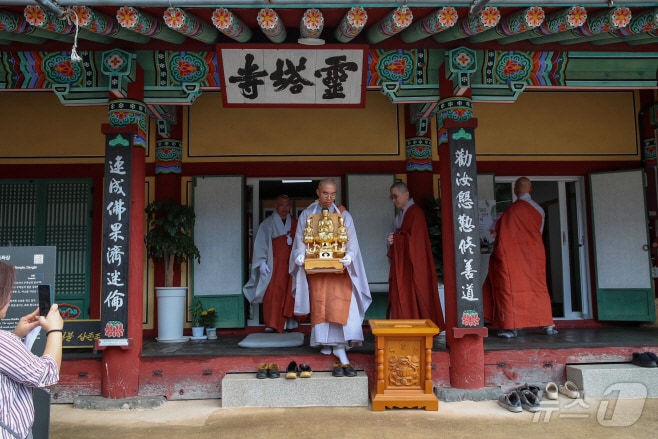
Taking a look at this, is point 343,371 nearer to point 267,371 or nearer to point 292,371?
point 292,371

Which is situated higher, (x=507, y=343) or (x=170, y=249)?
(x=170, y=249)

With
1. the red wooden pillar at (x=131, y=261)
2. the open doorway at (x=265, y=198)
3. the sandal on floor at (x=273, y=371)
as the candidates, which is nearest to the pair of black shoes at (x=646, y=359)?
the sandal on floor at (x=273, y=371)

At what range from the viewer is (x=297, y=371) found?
437cm

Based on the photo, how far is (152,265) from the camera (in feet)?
20.2

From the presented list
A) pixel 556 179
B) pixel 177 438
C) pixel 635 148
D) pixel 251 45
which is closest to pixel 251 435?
pixel 177 438

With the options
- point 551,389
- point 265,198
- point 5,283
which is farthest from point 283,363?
point 5,283

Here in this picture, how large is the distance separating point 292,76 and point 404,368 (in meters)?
2.52

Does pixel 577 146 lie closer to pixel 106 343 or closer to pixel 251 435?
pixel 251 435

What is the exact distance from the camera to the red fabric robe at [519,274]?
17.2 feet

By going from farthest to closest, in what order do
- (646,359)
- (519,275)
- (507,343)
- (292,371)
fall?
(519,275) < (507,343) < (646,359) < (292,371)

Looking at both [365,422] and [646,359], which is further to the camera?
[646,359]

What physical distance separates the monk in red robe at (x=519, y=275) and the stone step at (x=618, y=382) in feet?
2.83

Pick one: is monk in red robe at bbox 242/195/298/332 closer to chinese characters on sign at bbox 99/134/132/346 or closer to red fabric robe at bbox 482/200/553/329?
chinese characters on sign at bbox 99/134/132/346

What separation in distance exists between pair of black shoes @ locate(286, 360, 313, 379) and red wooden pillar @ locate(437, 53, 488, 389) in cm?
121
